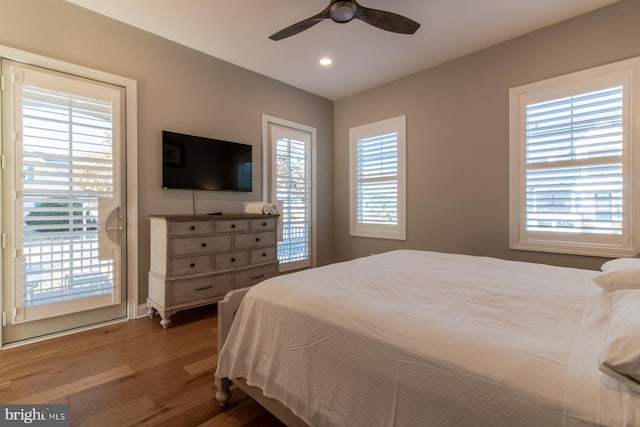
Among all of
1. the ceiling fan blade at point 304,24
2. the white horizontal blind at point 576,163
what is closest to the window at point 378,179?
the white horizontal blind at point 576,163

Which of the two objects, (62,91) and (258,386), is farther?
(62,91)

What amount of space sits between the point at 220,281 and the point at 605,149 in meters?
3.68

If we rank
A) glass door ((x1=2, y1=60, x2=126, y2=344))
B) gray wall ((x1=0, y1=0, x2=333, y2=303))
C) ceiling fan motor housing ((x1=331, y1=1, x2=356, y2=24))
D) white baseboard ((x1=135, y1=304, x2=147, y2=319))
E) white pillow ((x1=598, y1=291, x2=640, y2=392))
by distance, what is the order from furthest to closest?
white baseboard ((x1=135, y1=304, x2=147, y2=319))
gray wall ((x1=0, y1=0, x2=333, y2=303))
glass door ((x1=2, y1=60, x2=126, y2=344))
ceiling fan motor housing ((x1=331, y1=1, x2=356, y2=24))
white pillow ((x1=598, y1=291, x2=640, y2=392))

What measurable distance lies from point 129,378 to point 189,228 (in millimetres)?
1232

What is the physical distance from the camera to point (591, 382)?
66cm

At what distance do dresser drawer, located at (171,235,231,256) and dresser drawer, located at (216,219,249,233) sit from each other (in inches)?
2.9

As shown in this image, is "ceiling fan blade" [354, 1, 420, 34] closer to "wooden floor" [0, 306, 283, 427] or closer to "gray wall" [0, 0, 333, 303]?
"gray wall" [0, 0, 333, 303]

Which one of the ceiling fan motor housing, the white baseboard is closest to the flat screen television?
the white baseboard

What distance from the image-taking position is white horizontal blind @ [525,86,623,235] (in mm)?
2443

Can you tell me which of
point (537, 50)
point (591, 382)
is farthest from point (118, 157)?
point (537, 50)

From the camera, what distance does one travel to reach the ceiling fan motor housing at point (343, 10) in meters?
1.98

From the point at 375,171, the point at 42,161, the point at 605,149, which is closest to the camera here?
the point at 42,161

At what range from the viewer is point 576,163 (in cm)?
261

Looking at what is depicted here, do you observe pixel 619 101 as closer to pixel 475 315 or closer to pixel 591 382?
pixel 475 315
